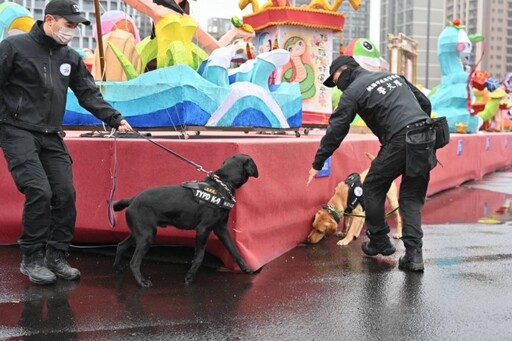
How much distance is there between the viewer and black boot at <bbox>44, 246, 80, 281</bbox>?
15.4 ft

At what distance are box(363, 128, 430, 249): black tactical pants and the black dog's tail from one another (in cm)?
197

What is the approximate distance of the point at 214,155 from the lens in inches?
201

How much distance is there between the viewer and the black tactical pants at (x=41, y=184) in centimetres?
439

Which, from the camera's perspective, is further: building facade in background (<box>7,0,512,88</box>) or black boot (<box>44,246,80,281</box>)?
building facade in background (<box>7,0,512,88</box>)

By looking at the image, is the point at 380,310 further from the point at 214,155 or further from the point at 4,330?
the point at 4,330

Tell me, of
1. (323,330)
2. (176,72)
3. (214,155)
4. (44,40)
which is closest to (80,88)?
(44,40)

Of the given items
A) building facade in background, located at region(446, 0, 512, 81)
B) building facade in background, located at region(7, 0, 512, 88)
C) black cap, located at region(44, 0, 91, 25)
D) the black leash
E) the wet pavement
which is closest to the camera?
the wet pavement

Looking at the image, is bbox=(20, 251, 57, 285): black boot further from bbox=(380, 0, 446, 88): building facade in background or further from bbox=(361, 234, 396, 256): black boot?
bbox=(380, 0, 446, 88): building facade in background

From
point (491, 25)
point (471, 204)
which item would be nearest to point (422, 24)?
point (491, 25)

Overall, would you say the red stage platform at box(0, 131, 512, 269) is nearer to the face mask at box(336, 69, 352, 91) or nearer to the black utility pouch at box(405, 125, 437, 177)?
the face mask at box(336, 69, 352, 91)

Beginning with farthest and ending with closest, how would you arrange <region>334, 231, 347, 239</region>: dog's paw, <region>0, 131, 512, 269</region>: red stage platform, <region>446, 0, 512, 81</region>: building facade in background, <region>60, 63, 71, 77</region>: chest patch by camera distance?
<region>446, 0, 512, 81</region>: building facade in background < <region>334, 231, 347, 239</region>: dog's paw < <region>0, 131, 512, 269</region>: red stage platform < <region>60, 63, 71, 77</region>: chest patch

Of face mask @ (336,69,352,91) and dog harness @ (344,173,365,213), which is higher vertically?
face mask @ (336,69,352,91)

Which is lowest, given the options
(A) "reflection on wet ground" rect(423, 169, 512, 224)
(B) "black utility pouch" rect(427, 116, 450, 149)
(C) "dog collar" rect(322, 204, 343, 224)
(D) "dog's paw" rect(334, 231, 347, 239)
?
(A) "reflection on wet ground" rect(423, 169, 512, 224)

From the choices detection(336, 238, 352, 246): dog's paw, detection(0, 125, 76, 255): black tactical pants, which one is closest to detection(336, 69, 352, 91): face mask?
detection(336, 238, 352, 246): dog's paw
